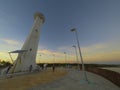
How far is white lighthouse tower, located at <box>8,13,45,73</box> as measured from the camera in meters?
24.5

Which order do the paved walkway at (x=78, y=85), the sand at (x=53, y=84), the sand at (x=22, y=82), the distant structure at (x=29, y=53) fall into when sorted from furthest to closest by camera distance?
the distant structure at (x=29, y=53), the paved walkway at (x=78, y=85), the sand at (x=53, y=84), the sand at (x=22, y=82)

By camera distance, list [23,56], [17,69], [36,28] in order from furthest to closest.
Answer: [36,28] → [23,56] → [17,69]

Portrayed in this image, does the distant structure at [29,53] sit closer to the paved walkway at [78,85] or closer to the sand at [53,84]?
the sand at [53,84]

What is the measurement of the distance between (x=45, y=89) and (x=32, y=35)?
862 inches

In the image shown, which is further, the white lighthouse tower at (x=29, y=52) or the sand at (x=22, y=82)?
the white lighthouse tower at (x=29, y=52)

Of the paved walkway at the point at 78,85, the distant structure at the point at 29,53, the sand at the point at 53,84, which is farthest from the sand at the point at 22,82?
the distant structure at the point at 29,53

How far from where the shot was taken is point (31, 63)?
29297 millimetres

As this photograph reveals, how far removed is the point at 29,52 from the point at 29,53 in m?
0.27

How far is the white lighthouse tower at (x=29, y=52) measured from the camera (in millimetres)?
24544

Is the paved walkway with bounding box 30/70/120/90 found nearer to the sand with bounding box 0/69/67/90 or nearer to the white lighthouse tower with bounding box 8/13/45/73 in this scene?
the sand with bounding box 0/69/67/90

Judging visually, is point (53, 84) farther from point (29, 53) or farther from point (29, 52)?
point (29, 52)

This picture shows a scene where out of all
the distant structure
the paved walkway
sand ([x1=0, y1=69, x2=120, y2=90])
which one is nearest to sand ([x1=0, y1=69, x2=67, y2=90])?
sand ([x1=0, y1=69, x2=120, y2=90])

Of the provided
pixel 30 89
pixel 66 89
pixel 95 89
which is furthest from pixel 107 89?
pixel 30 89

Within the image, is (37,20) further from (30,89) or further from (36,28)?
(30,89)
